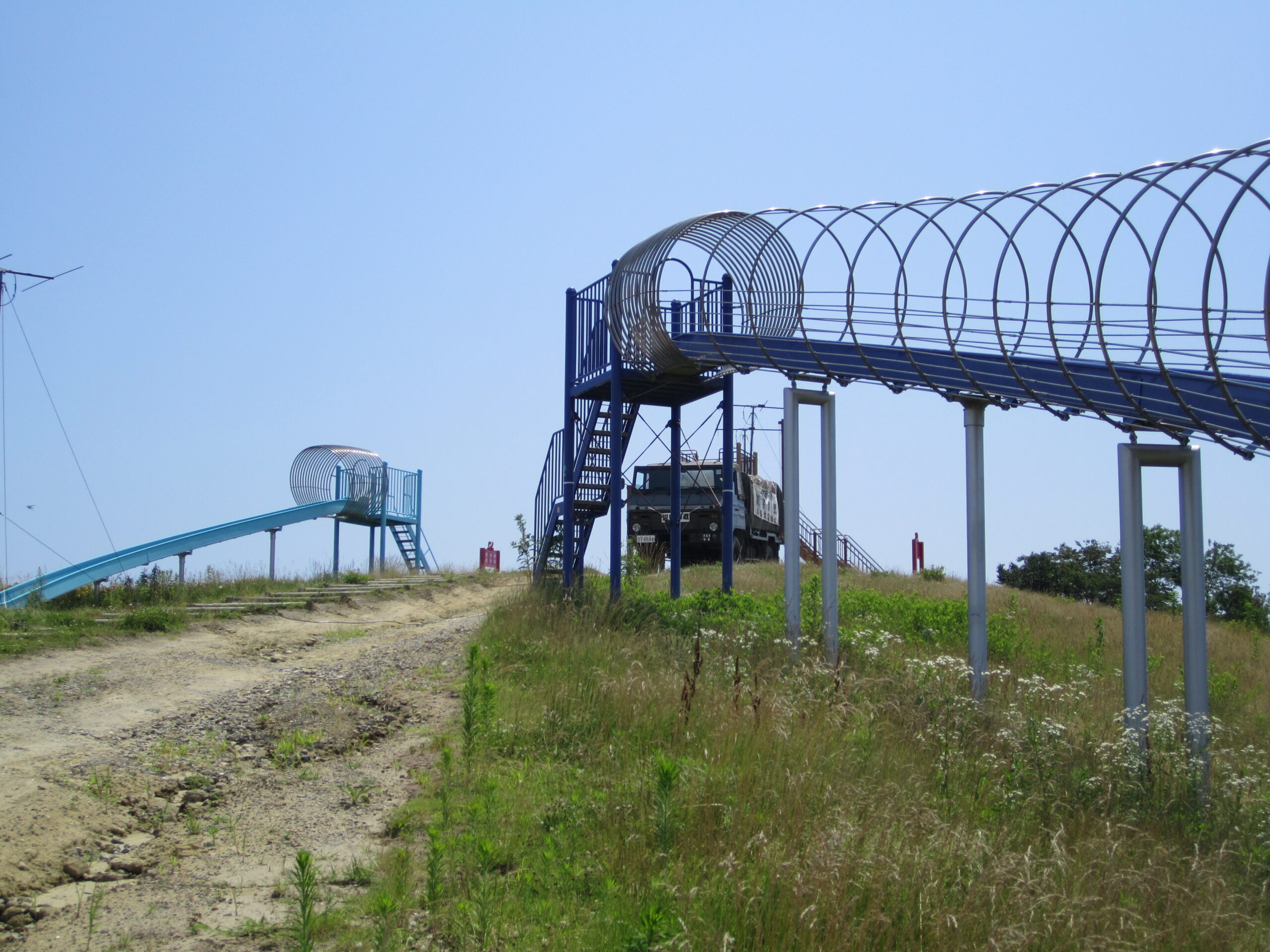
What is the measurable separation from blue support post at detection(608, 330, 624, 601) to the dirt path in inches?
141

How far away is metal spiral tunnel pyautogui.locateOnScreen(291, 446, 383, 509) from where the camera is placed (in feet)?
96.7

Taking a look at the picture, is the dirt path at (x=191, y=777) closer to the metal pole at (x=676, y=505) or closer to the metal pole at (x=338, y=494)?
the metal pole at (x=676, y=505)

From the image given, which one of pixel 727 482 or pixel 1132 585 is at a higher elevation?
pixel 727 482

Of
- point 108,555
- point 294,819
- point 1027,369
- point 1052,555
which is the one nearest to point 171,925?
point 294,819

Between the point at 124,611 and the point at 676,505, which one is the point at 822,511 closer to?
the point at 676,505

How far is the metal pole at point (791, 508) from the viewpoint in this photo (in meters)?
10.5

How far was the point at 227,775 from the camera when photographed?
6.58m

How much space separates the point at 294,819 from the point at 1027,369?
7358mm

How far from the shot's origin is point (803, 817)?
4895mm

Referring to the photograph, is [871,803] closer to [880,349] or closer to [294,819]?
[294,819]

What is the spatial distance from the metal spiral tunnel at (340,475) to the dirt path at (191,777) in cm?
1801

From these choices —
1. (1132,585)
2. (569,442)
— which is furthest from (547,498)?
(1132,585)

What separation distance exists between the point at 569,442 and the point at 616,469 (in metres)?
1.89

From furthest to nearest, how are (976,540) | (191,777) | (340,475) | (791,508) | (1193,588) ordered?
1. (340,475)
2. (791,508)
3. (976,540)
4. (1193,588)
5. (191,777)
